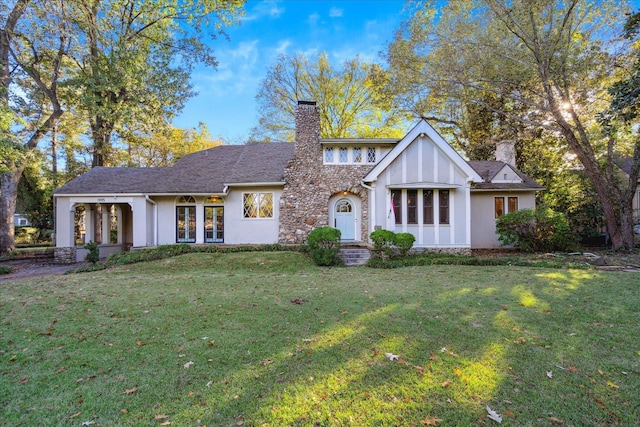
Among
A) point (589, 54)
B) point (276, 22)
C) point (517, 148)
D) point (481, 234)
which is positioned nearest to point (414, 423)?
point (481, 234)

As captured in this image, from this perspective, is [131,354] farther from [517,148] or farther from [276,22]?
[517,148]

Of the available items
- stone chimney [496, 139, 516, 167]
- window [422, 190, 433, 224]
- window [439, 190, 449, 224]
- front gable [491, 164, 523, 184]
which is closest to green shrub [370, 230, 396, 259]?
window [422, 190, 433, 224]

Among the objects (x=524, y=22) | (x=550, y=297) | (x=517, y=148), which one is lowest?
(x=550, y=297)

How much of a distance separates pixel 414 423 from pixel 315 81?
2819 cm

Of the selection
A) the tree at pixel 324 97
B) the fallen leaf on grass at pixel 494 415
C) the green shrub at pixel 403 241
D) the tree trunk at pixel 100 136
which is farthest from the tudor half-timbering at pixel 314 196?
the tree at pixel 324 97

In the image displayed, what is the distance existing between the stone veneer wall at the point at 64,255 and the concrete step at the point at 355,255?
44.1 ft

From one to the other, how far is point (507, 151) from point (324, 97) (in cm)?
1573

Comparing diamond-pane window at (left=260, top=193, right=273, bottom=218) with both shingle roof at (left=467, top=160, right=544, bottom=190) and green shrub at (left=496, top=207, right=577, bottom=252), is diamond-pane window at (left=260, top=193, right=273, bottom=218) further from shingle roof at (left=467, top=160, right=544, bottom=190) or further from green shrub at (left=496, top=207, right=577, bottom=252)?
green shrub at (left=496, top=207, right=577, bottom=252)

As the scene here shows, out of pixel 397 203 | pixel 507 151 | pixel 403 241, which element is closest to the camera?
pixel 403 241

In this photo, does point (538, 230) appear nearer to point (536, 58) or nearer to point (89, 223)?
point (536, 58)

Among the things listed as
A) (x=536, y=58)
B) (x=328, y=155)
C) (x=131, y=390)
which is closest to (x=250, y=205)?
(x=328, y=155)

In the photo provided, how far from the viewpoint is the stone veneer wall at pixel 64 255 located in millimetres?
14695

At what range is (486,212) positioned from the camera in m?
16.0

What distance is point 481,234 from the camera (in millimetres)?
15992
